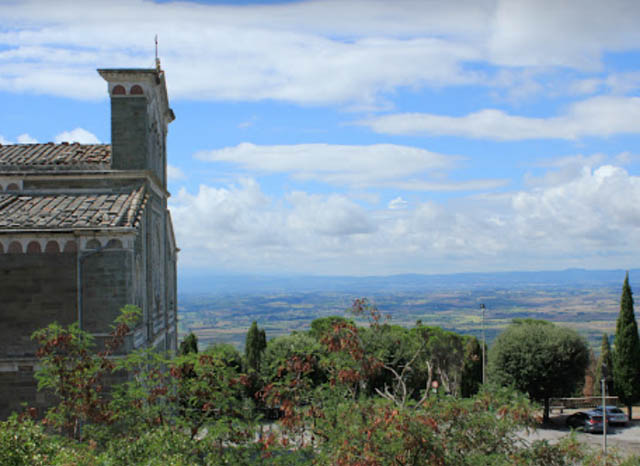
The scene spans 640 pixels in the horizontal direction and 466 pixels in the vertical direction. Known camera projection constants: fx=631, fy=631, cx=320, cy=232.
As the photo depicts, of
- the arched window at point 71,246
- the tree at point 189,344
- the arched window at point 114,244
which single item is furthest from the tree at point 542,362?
the arched window at point 71,246

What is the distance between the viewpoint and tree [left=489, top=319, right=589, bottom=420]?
136ft

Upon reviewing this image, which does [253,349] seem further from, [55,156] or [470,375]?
[55,156]

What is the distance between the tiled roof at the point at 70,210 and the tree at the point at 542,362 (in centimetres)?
2981

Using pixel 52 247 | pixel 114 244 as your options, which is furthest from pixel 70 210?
pixel 114 244

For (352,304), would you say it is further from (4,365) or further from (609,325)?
(609,325)

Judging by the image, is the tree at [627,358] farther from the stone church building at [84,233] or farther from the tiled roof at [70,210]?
the tiled roof at [70,210]

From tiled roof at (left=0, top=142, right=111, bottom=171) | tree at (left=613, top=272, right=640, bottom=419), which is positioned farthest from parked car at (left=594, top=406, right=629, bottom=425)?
tiled roof at (left=0, top=142, right=111, bottom=171)

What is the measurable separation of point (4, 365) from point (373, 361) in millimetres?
11493

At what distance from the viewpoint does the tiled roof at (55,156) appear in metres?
21.3

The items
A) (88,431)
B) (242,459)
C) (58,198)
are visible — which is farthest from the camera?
(58,198)

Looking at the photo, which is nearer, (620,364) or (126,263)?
(126,263)

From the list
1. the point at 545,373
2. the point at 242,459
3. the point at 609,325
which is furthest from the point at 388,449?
the point at 609,325

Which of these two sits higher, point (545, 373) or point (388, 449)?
point (388, 449)

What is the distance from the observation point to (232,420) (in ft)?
39.3
